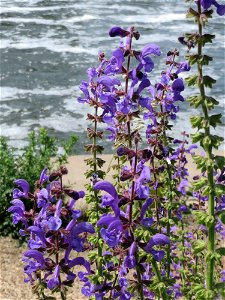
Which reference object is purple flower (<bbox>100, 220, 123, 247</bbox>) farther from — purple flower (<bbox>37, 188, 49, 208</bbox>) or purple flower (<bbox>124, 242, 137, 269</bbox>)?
purple flower (<bbox>37, 188, 49, 208</bbox>)

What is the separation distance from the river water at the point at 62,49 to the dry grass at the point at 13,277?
319 centimetres

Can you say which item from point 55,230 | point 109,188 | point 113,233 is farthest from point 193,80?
point 55,230

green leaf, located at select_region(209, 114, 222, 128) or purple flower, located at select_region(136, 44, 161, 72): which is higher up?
purple flower, located at select_region(136, 44, 161, 72)

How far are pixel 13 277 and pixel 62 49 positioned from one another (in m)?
9.76

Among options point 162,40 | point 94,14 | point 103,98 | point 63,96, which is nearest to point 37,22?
point 94,14

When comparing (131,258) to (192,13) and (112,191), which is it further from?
(192,13)

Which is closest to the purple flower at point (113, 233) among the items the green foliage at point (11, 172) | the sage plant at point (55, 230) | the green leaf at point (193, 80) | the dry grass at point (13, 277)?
the sage plant at point (55, 230)

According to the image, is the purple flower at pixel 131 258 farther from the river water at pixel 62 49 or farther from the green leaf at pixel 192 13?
the river water at pixel 62 49

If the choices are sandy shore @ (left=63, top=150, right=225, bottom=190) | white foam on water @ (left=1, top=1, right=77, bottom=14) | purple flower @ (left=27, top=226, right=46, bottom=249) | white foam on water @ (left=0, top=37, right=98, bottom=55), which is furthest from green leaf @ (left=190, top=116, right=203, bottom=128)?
white foam on water @ (left=1, top=1, right=77, bottom=14)

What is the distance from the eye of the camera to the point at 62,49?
46.9 ft

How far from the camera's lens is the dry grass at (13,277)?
16.0 ft

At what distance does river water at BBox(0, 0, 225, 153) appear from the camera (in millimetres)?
10133

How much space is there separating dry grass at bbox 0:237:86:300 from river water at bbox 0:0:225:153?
319cm

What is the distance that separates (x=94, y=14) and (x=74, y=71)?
5584 millimetres
